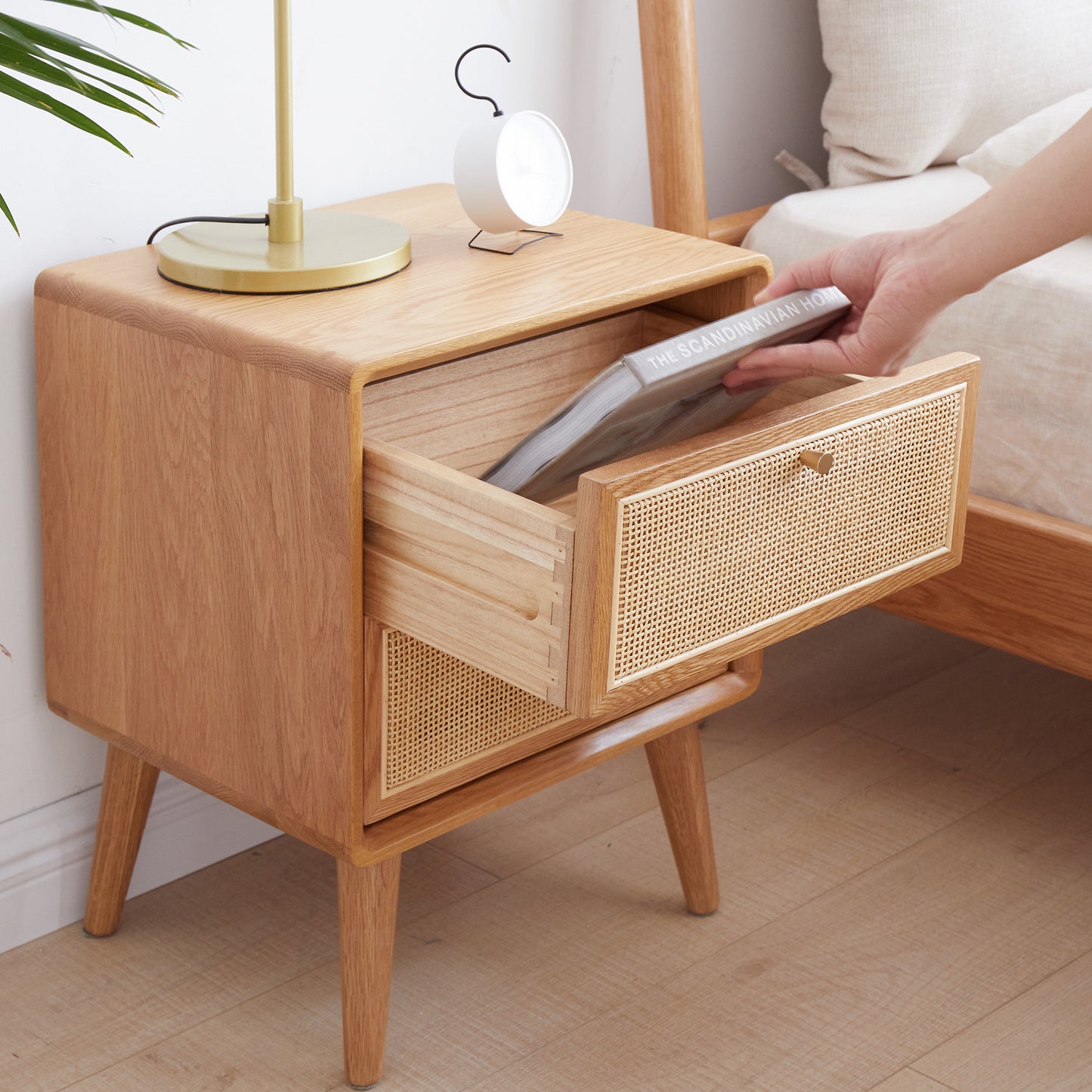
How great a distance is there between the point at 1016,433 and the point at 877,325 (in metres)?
0.45

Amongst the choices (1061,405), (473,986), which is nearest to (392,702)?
(473,986)

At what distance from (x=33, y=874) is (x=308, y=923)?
23 centimetres

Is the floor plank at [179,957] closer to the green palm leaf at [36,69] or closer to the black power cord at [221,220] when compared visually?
the black power cord at [221,220]

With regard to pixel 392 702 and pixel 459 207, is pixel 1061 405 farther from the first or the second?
pixel 392 702

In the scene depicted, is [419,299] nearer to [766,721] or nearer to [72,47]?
[72,47]

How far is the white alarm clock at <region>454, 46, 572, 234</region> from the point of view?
1.13m

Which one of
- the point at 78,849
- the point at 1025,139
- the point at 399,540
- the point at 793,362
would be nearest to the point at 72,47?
the point at 399,540

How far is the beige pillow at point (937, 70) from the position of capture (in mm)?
1604

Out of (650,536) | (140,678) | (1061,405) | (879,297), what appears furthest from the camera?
(1061,405)

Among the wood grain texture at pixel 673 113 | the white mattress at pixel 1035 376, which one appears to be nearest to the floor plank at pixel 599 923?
the white mattress at pixel 1035 376

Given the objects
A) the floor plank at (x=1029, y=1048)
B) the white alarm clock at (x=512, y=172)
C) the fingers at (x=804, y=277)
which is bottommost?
the floor plank at (x=1029, y=1048)

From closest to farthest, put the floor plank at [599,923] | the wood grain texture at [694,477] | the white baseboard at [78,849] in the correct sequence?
the wood grain texture at [694,477] → the floor plank at [599,923] → the white baseboard at [78,849]

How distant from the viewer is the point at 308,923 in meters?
1.30

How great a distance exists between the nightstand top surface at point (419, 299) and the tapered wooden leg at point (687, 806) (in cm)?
39
